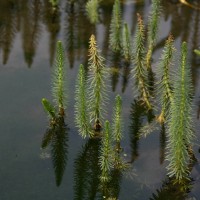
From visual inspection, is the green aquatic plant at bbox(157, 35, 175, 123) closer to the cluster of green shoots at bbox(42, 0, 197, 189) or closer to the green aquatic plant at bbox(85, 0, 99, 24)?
the cluster of green shoots at bbox(42, 0, 197, 189)

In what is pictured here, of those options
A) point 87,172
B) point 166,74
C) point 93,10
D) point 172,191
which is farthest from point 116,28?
point 172,191

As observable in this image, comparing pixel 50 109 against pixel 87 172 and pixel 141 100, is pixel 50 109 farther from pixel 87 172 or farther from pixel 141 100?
pixel 141 100

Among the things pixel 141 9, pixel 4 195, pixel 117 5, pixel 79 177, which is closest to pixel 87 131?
pixel 79 177

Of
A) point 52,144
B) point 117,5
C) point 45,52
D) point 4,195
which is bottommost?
point 4,195

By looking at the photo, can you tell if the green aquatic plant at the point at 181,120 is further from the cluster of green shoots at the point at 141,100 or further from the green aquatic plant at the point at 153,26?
the green aquatic plant at the point at 153,26

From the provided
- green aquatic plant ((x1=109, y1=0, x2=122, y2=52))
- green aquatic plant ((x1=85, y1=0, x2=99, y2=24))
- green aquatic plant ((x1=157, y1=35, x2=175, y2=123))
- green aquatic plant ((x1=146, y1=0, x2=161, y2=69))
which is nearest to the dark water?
green aquatic plant ((x1=85, y1=0, x2=99, y2=24))

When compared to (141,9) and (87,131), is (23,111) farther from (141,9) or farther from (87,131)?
(141,9)
